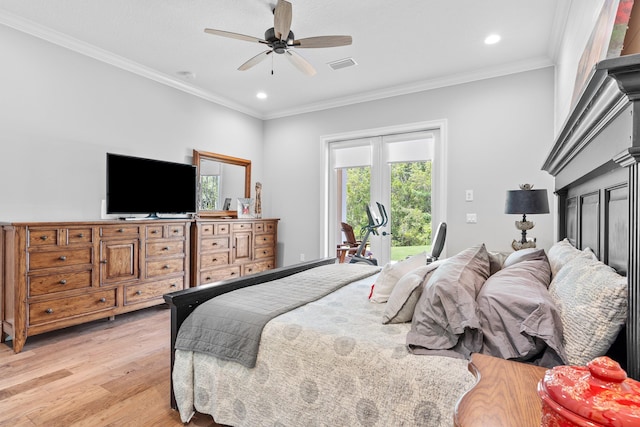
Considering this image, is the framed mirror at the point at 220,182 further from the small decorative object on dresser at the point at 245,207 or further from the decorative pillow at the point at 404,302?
the decorative pillow at the point at 404,302

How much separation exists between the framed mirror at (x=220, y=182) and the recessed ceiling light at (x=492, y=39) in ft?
11.6

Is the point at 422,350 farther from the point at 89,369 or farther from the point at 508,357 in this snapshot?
the point at 89,369

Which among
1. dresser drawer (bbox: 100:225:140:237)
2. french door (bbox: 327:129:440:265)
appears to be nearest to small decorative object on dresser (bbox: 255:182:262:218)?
french door (bbox: 327:129:440:265)

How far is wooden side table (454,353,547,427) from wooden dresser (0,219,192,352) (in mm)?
3321

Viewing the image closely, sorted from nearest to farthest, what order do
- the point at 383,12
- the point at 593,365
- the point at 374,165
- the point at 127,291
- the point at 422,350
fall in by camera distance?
the point at 593,365 < the point at 422,350 < the point at 383,12 < the point at 127,291 < the point at 374,165

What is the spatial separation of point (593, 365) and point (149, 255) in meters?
3.85

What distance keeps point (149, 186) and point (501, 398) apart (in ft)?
12.9

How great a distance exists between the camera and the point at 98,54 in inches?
140

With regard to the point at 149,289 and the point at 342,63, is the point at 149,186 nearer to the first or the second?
the point at 149,289

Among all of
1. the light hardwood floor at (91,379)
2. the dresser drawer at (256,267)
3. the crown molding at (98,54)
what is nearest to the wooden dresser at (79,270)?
the light hardwood floor at (91,379)

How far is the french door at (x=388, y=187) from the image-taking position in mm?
4520

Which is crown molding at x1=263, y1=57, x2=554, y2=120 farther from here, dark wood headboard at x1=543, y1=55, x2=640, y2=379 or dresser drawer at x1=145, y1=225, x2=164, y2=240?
dresser drawer at x1=145, y1=225, x2=164, y2=240

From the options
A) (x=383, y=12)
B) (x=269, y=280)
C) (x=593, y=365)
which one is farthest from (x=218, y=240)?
(x=593, y=365)

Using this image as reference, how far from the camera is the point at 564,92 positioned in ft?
9.91
